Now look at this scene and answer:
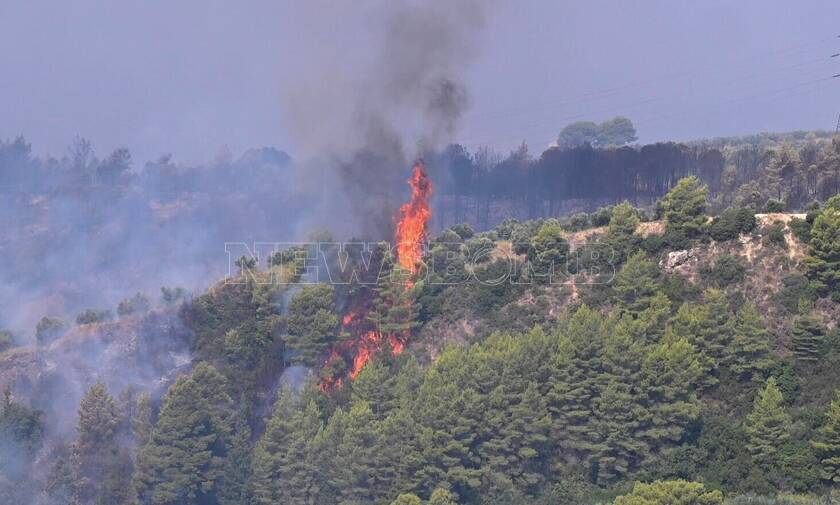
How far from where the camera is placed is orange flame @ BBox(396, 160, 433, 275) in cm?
10806

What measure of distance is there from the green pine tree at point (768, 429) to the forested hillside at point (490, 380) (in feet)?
0.54

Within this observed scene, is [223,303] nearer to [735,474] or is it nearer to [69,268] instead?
[735,474]

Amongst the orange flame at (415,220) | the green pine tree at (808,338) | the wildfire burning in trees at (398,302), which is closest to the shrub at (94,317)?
the wildfire burning in trees at (398,302)

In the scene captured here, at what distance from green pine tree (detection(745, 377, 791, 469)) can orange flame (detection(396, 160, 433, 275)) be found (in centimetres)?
3368

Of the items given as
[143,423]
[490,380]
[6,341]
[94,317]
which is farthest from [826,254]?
[6,341]

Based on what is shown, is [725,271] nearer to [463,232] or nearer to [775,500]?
[775,500]

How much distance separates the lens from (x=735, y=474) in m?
81.8

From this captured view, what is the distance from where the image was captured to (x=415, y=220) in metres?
108

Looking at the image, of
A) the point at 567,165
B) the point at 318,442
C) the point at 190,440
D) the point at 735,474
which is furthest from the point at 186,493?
the point at 567,165

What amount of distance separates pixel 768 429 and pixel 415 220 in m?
36.7

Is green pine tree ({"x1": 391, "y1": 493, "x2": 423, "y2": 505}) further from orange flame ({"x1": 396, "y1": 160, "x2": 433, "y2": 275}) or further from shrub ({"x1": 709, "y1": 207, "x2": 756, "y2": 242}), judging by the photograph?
shrub ({"x1": 709, "y1": 207, "x2": 756, "y2": 242})

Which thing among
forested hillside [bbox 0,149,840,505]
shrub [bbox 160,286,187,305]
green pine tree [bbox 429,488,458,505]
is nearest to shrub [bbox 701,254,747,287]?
forested hillside [bbox 0,149,840,505]

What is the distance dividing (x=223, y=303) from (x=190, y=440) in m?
18.0

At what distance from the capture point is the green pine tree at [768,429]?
8131 cm
